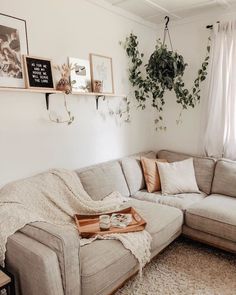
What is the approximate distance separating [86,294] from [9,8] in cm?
203

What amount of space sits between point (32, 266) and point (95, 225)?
24.9 inches

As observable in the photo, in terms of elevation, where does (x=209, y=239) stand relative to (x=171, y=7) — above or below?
below

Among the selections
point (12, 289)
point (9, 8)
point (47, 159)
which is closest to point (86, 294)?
point (12, 289)

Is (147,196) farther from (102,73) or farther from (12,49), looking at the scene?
(12,49)

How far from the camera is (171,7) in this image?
2.84 metres

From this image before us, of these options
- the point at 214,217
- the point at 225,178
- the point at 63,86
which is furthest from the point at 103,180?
the point at 225,178

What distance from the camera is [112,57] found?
9.44 ft

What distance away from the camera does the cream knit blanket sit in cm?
162

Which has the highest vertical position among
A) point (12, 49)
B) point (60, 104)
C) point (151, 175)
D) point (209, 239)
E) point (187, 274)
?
point (12, 49)

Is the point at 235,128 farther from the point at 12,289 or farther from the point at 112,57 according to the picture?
the point at 12,289

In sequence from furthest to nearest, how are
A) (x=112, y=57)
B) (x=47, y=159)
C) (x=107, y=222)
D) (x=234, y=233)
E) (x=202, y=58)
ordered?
(x=202, y=58)
(x=112, y=57)
(x=47, y=159)
(x=234, y=233)
(x=107, y=222)

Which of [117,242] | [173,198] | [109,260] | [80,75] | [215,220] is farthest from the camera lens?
[173,198]

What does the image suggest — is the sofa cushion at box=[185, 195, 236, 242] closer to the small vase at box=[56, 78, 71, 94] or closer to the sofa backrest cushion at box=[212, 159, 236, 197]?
the sofa backrest cushion at box=[212, 159, 236, 197]

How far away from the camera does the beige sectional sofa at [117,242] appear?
4.58ft
